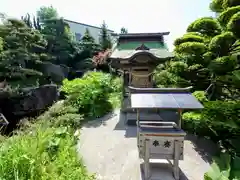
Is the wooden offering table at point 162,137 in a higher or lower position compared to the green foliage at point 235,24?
lower

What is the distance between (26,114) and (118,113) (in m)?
5.50

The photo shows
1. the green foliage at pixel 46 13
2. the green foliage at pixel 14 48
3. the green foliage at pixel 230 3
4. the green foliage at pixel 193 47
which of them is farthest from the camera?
the green foliage at pixel 46 13

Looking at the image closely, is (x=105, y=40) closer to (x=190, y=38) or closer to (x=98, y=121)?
(x=98, y=121)

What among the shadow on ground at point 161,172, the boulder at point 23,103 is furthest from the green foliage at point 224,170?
the boulder at point 23,103

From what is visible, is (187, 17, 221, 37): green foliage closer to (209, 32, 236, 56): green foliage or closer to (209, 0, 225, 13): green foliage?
(209, 0, 225, 13): green foliage

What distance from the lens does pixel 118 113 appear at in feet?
24.9

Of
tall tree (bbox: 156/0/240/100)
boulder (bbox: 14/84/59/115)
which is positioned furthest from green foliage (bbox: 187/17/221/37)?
boulder (bbox: 14/84/59/115)

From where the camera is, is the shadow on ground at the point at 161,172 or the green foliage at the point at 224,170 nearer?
the green foliage at the point at 224,170

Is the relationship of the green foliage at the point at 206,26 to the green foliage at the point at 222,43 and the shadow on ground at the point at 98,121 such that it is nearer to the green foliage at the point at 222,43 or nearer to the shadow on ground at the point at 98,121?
the green foliage at the point at 222,43

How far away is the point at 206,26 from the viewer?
5.46 meters

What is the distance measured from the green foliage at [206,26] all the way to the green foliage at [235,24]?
1151 mm

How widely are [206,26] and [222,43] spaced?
1102mm

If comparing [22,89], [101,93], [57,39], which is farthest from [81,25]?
[101,93]

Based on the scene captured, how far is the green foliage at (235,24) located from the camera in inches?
161
